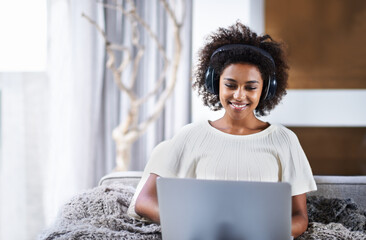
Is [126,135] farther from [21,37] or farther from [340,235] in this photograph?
[340,235]

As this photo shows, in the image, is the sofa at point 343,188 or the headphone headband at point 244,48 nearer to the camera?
the headphone headband at point 244,48

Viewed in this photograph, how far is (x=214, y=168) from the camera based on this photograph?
1388 millimetres

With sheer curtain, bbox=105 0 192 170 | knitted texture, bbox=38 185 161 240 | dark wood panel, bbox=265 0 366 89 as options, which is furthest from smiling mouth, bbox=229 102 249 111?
sheer curtain, bbox=105 0 192 170

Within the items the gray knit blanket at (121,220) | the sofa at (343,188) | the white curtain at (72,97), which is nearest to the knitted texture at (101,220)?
the gray knit blanket at (121,220)

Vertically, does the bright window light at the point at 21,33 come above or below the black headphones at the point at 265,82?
above

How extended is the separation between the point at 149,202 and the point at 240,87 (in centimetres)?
42

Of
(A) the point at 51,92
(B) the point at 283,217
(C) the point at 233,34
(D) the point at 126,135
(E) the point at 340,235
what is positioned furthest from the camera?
(A) the point at 51,92

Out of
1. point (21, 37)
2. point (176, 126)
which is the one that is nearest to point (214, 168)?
point (176, 126)

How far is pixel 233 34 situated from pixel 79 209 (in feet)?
2.39

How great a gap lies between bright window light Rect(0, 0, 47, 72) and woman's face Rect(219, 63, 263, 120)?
202 cm

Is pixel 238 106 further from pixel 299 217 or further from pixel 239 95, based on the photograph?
pixel 299 217

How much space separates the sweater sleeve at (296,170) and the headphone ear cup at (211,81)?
0.85ft

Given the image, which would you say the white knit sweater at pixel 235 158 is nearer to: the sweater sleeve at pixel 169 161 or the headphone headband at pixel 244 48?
the sweater sleeve at pixel 169 161

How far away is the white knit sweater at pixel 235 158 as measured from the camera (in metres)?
1.37
